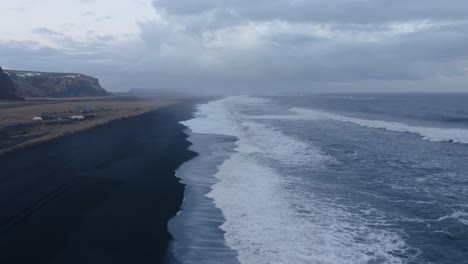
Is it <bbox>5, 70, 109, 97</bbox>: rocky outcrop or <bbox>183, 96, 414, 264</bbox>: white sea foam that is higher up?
<bbox>5, 70, 109, 97</bbox>: rocky outcrop

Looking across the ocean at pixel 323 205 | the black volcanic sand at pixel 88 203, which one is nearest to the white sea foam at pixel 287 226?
the ocean at pixel 323 205

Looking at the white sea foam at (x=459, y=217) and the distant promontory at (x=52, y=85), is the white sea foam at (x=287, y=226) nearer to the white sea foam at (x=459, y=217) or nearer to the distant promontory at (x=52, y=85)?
the white sea foam at (x=459, y=217)

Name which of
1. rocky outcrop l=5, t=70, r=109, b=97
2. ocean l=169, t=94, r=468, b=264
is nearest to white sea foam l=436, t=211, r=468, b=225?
ocean l=169, t=94, r=468, b=264

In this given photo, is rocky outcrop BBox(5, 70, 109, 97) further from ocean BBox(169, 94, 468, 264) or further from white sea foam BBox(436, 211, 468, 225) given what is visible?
white sea foam BBox(436, 211, 468, 225)

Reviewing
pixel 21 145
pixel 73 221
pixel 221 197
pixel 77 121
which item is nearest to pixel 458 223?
pixel 221 197

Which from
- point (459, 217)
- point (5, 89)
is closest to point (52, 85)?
point (5, 89)
